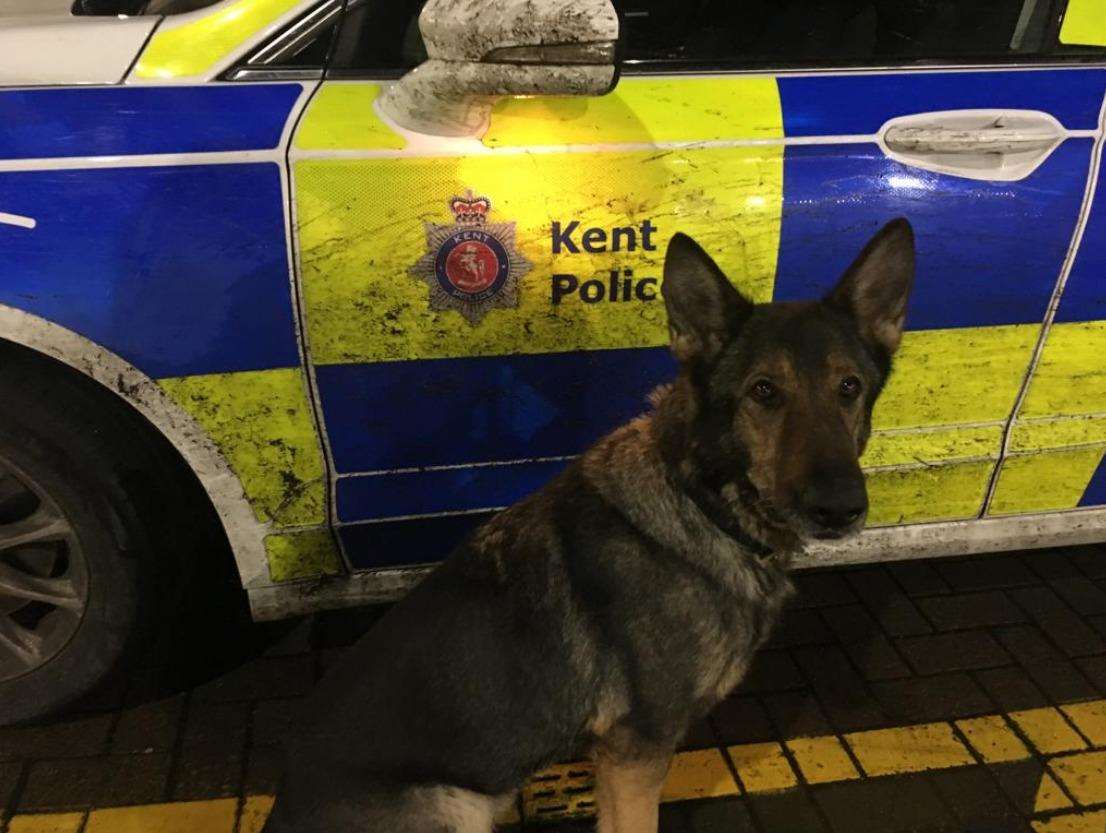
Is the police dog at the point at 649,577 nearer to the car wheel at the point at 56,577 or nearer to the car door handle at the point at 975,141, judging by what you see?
the car door handle at the point at 975,141

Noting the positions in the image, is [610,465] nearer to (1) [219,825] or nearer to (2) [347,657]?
(2) [347,657]

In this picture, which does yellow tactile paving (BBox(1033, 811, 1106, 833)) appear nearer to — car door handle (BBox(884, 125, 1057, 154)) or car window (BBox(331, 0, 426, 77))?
car door handle (BBox(884, 125, 1057, 154))

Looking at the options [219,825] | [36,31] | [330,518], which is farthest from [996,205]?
[219,825]

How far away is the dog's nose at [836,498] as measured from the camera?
1616mm

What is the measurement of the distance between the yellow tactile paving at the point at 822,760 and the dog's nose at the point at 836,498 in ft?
3.17

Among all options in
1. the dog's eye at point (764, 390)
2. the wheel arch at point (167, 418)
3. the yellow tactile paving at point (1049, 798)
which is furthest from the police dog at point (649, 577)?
the yellow tactile paving at point (1049, 798)

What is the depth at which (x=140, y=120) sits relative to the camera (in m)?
1.84

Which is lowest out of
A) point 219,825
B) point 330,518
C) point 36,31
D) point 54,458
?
point 219,825

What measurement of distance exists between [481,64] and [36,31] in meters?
1.02

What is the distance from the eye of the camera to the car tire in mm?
1979

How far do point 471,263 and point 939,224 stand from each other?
3.60 ft

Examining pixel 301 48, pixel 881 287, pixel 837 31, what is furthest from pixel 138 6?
pixel 881 287

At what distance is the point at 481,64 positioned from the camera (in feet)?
5.62

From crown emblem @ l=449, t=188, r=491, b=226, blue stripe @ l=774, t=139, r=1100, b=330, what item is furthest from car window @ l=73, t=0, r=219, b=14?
blue stripe @ l=774, t=139, r=1100, b=330
